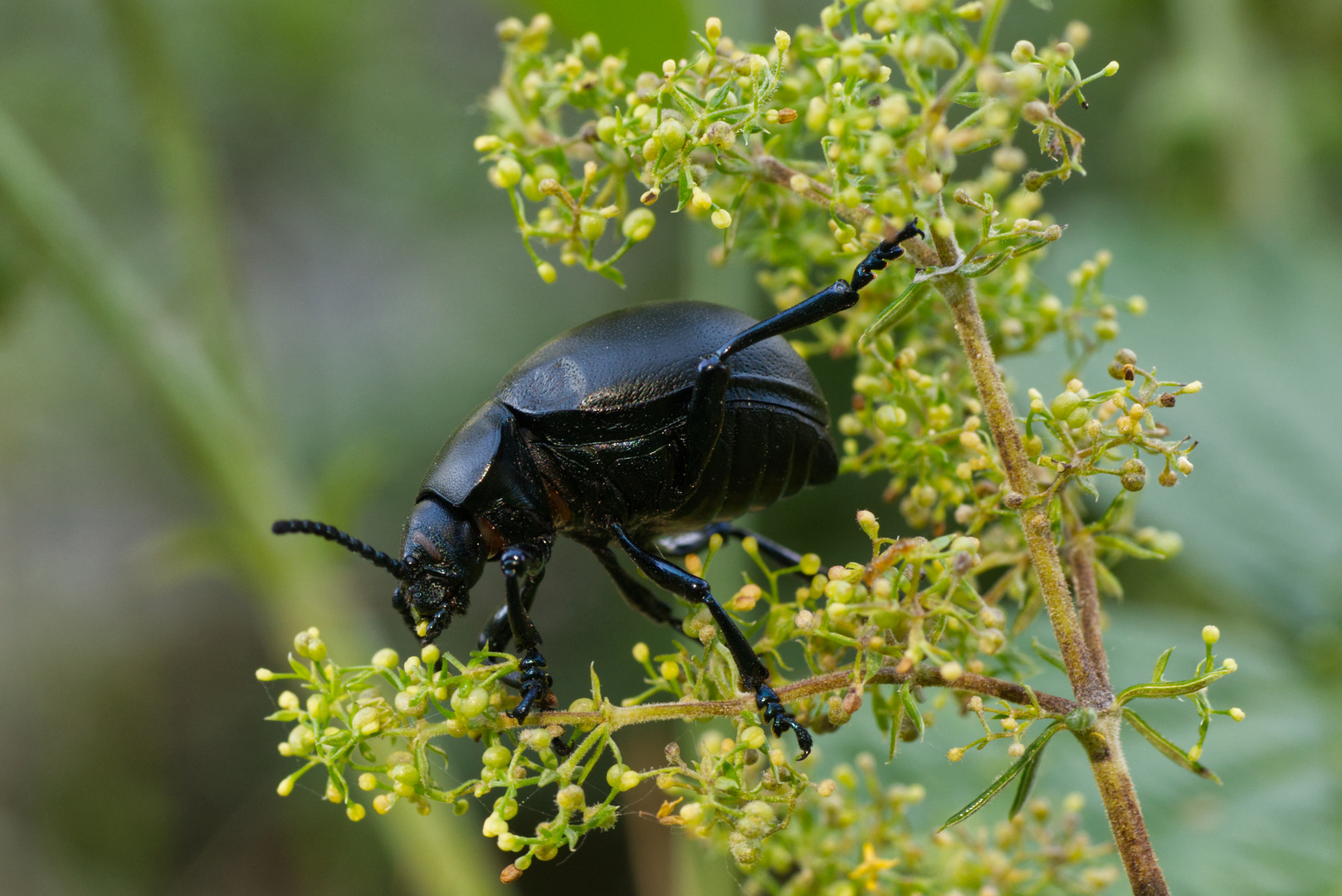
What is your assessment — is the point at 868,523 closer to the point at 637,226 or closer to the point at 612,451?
the point at 637,226

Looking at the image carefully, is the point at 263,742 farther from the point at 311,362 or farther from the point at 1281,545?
the point at 1281,545

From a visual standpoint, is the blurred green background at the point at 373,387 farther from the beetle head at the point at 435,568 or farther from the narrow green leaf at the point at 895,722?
the narrow green leaf at the point at 895,722

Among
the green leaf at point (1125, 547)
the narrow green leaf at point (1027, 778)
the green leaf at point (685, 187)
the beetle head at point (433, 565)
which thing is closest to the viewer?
the narrow green leaf at point (1027, 778)

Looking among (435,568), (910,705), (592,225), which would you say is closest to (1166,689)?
(910,705)

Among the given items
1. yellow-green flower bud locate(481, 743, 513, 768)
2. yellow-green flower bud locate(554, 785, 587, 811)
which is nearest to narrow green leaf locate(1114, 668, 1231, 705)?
yellow-green flower bud locate(554, 785, 587, 811)

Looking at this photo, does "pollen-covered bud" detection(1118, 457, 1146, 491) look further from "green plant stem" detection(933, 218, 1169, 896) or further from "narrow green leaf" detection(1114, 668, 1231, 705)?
"narrow green leaf" detection(1114, 668, 1231, 705)

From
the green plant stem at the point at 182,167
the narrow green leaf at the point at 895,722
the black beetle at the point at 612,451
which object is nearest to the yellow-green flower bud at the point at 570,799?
the narrow green leaf at the point at 895,722
